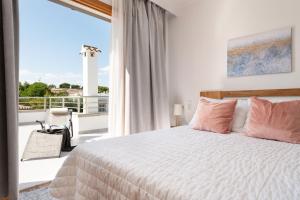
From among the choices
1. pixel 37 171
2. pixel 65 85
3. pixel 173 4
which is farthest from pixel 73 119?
pixel 173 4

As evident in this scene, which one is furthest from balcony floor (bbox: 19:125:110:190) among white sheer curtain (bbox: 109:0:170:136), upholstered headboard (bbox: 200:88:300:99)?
upholstered headboard (bbox: 200:88:300:99)

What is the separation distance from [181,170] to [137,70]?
6.05 feet

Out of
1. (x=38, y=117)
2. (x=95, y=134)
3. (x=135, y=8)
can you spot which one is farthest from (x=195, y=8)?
(x=38, y=117)

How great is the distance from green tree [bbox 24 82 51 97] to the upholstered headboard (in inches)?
105

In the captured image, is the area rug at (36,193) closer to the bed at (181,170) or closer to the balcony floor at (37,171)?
the balcony floor at (37,171)

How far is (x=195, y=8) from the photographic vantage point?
2.85m

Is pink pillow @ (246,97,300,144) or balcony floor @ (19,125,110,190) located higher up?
pink pillow @ (246,97,300,144)

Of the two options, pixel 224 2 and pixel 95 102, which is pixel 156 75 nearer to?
pixel 224 2

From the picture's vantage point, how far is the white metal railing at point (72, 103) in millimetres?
3418

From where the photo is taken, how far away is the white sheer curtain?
246cm

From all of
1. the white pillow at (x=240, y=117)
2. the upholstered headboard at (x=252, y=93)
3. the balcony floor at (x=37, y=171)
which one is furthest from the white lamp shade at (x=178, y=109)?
the balcony floor at (x=37, y=171)

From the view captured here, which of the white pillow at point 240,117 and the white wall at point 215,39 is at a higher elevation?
the white wall at point 215,39

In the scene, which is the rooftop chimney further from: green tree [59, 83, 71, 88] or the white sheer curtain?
the white sheer curtain

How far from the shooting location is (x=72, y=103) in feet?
12.1
